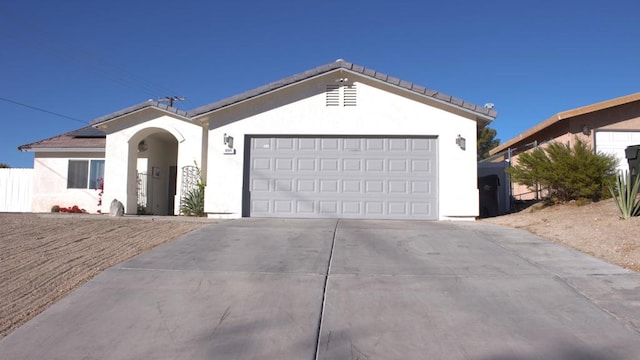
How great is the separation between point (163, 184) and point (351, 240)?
1155cm

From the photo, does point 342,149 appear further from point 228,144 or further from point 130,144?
point 130,144

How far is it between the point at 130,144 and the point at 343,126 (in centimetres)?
724

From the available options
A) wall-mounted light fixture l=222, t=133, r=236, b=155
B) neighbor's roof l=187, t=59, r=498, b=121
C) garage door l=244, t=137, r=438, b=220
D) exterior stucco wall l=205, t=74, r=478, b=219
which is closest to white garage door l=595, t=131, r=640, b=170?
neighbor's roof l=187, t=59, r=498, b=121

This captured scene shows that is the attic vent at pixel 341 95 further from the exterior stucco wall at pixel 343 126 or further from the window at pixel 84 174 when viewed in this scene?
the window at pixel 84 174

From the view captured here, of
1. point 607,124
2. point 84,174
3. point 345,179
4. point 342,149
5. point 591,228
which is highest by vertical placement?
point 607,124

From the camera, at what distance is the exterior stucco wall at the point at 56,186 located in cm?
1698

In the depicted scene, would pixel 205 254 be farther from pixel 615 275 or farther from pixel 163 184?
pixel 163 184

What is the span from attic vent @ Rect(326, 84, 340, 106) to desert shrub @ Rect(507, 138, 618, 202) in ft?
16.9

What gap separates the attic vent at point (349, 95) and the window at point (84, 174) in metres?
9.77

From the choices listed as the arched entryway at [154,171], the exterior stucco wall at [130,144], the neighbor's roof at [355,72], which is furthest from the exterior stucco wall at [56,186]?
the neighbor's roof at [355,72]

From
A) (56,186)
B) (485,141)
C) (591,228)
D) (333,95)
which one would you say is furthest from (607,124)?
(485,141)

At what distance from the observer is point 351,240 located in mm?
8672

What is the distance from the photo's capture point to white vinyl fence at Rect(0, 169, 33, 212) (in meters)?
18.7

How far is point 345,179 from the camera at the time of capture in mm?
12375
